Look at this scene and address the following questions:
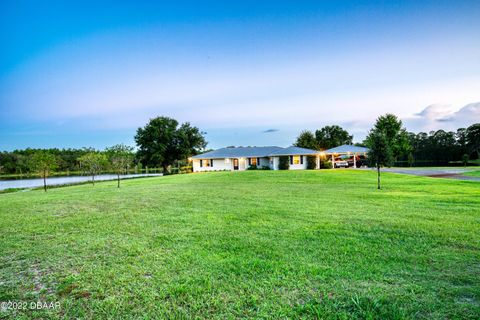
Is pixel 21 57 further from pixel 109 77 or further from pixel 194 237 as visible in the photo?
pixel 194 237

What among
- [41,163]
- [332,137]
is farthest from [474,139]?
[41,163]

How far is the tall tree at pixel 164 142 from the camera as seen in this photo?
4688cm

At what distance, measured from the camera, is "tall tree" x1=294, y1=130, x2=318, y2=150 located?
6242cm

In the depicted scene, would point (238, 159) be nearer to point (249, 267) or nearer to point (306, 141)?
point (306, 141)

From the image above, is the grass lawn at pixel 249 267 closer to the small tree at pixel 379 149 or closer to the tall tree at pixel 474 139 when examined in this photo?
the small tree at pixel 379 149

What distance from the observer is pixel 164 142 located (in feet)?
158

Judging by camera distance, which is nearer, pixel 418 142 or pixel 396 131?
pixel 396 131

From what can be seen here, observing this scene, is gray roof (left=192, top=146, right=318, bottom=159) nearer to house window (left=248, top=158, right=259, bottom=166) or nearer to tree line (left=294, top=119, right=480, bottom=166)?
house window (left=248, top=158, right=259, bottom=166)

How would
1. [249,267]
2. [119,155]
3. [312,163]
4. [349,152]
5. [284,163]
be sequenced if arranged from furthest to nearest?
[349,152] → [284,163] → [312,163] → [119,155] → [249,267]

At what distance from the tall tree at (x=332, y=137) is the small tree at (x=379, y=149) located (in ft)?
177

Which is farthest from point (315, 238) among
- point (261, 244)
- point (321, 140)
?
point (321, 140)

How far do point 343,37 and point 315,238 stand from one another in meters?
18.1

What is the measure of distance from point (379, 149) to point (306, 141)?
159 feet

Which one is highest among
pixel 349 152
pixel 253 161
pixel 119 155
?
pixel 119 155
